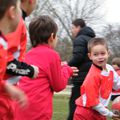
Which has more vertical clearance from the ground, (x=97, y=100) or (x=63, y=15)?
(x=97, y=100)

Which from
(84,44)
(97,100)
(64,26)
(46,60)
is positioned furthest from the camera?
(64,26)

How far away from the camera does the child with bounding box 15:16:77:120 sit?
4816mm

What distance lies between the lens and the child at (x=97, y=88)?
546 cm

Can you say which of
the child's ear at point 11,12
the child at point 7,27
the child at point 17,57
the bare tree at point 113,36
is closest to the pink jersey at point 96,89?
the child at point 17,57

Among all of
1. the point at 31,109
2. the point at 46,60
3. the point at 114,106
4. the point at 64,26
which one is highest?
the point at 46,60

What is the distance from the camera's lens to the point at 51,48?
4.98 meters

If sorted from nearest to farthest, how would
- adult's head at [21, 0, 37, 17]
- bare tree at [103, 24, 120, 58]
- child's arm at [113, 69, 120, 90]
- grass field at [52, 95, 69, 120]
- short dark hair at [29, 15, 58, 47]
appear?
adult's head at [21, 0, 37, 17]
short dark hair at [29, 15, 58, 47]
child's arm at [113, 69, 120, 90]
grass field at [52, 95, 69, 120]
bare tree at [103, 24, 120, 58]

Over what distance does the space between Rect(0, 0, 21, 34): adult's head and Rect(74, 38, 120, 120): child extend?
7.56 ft

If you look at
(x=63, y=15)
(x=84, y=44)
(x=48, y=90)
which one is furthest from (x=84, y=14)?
(x=48, y=90)

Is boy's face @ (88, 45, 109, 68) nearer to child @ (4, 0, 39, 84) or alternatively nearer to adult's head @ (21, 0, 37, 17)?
adult's head @ (21, 0, 37, 17)

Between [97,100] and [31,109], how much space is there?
3.03 feet

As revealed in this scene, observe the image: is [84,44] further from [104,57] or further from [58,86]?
[58,86]

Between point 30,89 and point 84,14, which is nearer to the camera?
point 30,89

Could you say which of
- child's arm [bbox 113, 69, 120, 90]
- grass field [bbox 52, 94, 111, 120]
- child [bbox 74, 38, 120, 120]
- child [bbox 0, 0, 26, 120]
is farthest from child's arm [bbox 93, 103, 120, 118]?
grass field [bbox 52, 94, 111, 120]
